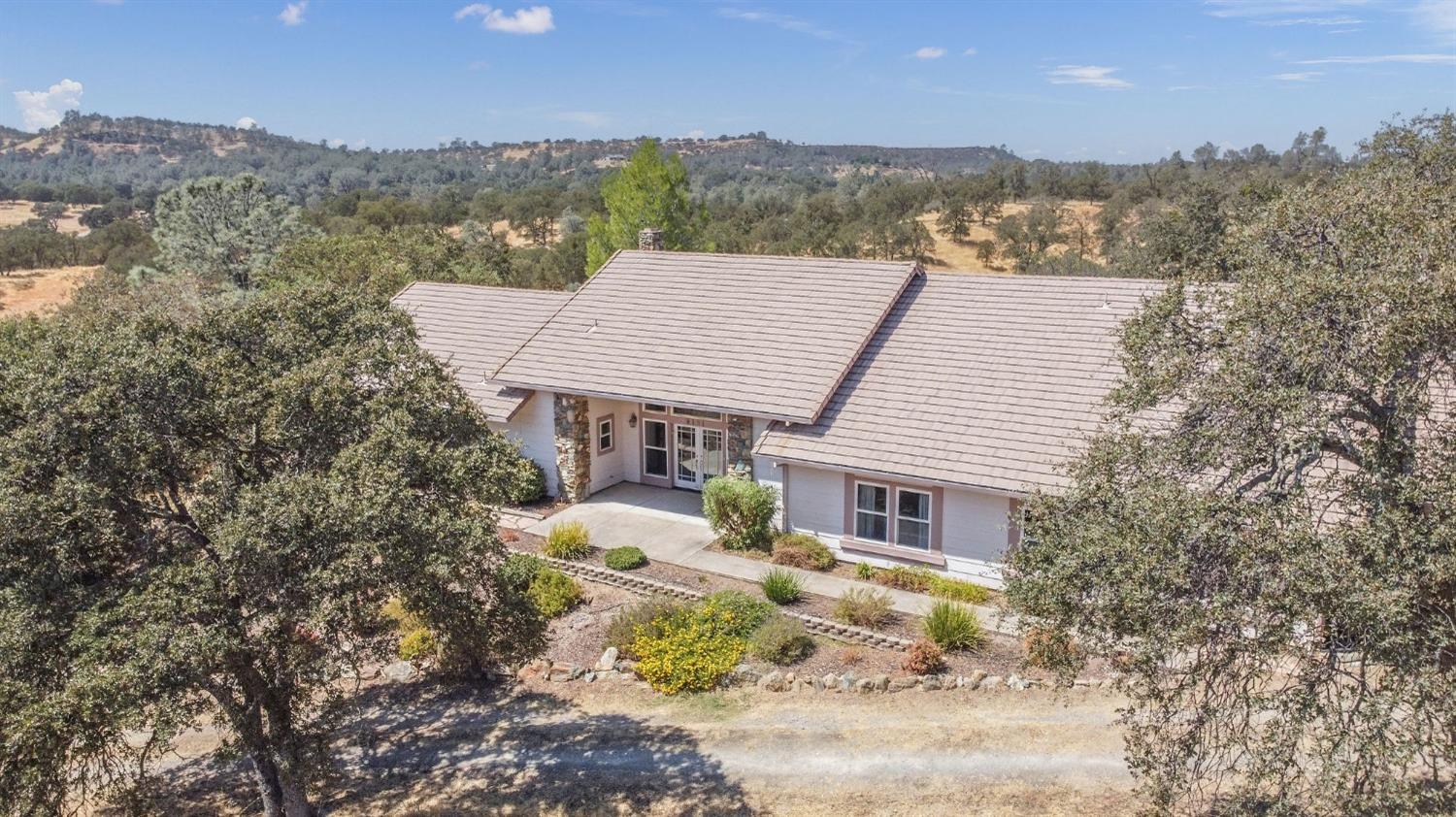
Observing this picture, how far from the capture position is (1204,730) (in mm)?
9086

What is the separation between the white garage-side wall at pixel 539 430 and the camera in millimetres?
23969

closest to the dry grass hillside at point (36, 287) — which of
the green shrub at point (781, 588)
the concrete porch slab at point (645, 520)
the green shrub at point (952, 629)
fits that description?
the concrete porch slab at point (645, 520)

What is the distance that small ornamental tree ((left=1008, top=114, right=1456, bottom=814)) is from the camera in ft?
24.9

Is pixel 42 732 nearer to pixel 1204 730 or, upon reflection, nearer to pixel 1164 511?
pixel 1164 511

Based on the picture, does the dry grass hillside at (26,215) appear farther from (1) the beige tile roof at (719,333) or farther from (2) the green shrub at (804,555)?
(2) the green shrub at (804,555)

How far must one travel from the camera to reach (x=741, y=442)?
22.0 m

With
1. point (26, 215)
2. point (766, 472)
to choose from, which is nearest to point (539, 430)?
point (766, 472)

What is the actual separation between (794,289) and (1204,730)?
17.3 metres

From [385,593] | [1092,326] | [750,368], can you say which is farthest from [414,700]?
[1092,326]

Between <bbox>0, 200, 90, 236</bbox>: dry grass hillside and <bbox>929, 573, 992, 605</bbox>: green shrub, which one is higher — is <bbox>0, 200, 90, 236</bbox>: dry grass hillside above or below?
above

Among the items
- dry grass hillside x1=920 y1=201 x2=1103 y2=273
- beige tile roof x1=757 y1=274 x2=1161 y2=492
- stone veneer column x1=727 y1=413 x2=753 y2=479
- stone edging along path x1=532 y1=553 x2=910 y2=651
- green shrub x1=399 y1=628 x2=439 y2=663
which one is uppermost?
dry grass hillside x1=920 y1=201 x2=1103 y2=273

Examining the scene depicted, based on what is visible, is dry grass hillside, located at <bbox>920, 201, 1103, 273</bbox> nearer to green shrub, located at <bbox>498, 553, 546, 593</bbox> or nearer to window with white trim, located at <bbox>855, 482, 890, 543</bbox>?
window with white trim, located at <bbox>855, 482, 890, 543</bbox>

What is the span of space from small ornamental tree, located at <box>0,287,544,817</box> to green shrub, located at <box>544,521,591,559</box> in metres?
9.81

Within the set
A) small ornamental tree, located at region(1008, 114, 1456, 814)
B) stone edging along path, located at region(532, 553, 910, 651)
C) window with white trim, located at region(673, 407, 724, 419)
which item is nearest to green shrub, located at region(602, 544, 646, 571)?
stone edging along path, located at region(532, 553, 910, 651)
